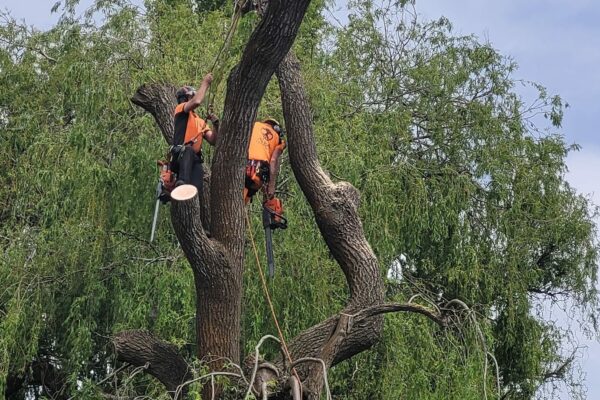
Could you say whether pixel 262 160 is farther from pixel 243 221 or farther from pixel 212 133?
pixel 243 221

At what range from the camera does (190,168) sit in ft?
22.0

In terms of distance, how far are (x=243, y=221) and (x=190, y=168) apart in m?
0.40

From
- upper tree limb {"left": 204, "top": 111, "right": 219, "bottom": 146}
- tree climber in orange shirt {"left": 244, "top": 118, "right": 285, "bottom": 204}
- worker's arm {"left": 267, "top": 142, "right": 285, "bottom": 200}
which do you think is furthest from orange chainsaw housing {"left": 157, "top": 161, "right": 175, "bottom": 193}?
worker's arm {"left": 267, "top": 142, "right": 285, "bottom": 200}

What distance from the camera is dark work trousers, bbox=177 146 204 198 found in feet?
21.9

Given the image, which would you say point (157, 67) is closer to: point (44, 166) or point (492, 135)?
point (44, 166)

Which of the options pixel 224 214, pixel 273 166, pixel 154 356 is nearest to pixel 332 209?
pixel 273 166

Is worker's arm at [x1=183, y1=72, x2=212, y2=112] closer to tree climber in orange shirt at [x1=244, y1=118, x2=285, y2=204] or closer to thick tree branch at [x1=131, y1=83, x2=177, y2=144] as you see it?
thick tree branch at [x1=131, y1=83, x2=177, y2=144]

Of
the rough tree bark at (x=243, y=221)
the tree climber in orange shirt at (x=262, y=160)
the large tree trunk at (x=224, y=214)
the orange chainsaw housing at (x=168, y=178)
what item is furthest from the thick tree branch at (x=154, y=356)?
the tree climber in orange shirt at (x=262, y=160)

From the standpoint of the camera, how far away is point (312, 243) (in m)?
9.45

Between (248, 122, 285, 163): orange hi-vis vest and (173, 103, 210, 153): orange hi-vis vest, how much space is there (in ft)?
1.22

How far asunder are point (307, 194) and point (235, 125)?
3.32 ft

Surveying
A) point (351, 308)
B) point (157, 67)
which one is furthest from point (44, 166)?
point (351, 308)

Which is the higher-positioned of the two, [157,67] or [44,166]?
[157,67]

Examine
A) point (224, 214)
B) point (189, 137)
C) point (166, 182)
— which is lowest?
point (224, 214)
